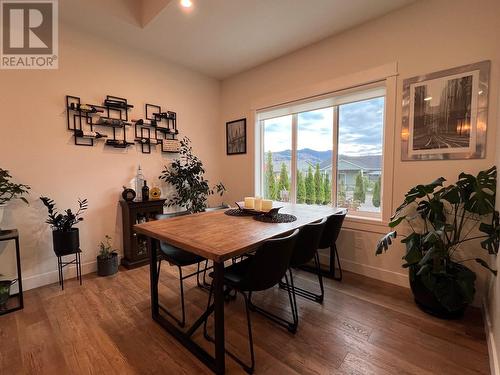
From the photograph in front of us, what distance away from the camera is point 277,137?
3707 mm

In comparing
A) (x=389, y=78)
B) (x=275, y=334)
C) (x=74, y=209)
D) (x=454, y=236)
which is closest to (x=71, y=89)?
(x=74, y=209)

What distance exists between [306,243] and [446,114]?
5.67 ft

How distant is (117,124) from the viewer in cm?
290

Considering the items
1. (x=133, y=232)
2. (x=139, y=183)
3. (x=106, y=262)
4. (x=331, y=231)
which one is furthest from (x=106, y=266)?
(x=331, y=231)

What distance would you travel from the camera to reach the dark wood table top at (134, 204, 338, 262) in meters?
1.33

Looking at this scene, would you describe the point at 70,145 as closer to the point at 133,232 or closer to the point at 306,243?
the point at 133,232

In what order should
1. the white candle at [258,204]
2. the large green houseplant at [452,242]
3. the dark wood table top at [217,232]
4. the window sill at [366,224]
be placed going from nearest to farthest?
the dark wood table top at [217,232] → the large green houseplant at [452,242] → the white candle at [258,204] → the window sill at [366,224]

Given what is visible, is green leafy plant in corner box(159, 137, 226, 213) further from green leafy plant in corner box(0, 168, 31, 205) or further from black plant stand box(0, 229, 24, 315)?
black plant stand box(0, 229, 24, 315)

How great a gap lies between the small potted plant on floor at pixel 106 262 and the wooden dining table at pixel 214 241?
1.13 metres

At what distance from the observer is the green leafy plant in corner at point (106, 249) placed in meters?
2.76

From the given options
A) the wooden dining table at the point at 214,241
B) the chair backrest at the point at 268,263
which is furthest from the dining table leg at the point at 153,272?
the chair backrest at the point at 268,263

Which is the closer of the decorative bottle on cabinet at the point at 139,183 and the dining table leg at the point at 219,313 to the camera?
the dining table leg at the point at 219,313

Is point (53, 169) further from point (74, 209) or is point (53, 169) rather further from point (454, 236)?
point (454, 236)

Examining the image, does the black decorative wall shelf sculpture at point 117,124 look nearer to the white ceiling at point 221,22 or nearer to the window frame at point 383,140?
the white ceiling at point 221,22
